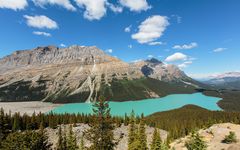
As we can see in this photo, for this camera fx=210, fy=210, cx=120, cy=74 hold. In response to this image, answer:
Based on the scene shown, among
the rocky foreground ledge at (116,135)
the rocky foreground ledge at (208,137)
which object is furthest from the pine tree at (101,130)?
the rocky foreground ledge at (116,135)

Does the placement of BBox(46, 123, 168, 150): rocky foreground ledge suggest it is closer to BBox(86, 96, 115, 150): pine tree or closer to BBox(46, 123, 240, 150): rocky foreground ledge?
BBox(46, 123, 240, 150): rocky foreground ledge

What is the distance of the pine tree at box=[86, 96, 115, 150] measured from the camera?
30.7 meters

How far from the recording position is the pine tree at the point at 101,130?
3070cm

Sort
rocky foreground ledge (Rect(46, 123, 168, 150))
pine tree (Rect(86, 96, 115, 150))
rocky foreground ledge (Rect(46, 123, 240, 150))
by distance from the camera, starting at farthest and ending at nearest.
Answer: rocky foreground ledge (Rect(46, 123, 168, 150)), rocky foreground ledge (Rect(46, 123, 240, 150)), pine tree (Rect(86, 96, 115, 150))

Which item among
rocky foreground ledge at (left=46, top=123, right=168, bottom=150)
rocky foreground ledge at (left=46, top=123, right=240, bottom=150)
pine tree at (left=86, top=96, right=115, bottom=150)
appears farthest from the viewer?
rocky foreground ledge at (left=46, top=123, right=168, bottom=150)

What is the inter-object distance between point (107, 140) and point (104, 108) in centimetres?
468

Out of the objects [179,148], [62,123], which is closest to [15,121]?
[62,123]

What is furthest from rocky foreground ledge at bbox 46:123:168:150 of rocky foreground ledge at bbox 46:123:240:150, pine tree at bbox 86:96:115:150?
pine tree at bbox 86:96:115:150

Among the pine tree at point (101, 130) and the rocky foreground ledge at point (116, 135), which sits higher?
the pine tree at point (101, 130)

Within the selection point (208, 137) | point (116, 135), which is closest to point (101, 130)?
point (208, 137)

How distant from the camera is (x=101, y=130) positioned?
3123 cm

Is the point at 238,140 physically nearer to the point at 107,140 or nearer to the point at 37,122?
the point at 107,140

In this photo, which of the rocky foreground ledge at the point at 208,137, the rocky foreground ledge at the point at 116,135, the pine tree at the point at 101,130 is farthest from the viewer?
the rocky foreground ledge at the point at 116,135

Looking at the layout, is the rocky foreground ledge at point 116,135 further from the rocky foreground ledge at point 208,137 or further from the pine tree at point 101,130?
the pine tree at point 101,130
